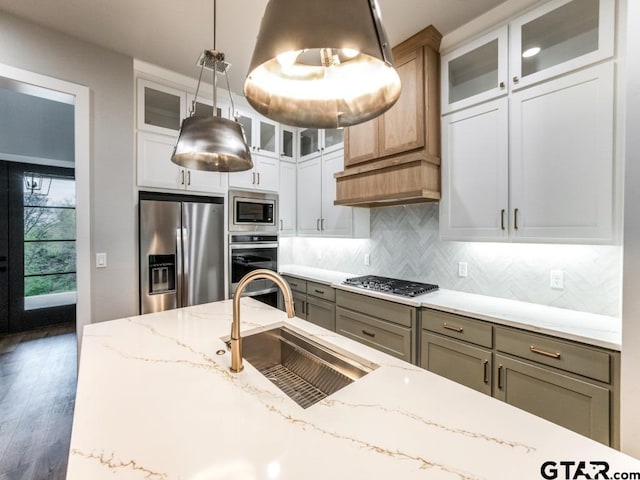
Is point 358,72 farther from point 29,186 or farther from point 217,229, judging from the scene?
point 29,186

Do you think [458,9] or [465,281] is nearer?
[458,9]

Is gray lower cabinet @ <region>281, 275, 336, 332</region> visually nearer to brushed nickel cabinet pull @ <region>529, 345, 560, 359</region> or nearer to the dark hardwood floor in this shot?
brushed nickel cabinet pull @ <region>529, 345, 560, 359</region>

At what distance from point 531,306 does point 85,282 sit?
10.6ft

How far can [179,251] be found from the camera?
102 inches

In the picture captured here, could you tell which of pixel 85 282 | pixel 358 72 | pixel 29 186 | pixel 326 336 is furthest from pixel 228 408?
pixel 29 186

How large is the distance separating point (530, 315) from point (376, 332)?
41.2 inches

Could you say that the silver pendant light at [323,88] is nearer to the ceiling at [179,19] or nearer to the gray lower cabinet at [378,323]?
the ceiling at [179,19]

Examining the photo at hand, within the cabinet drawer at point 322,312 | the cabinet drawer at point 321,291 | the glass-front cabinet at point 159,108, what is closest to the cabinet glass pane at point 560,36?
the cabinet drawer at point 321,291

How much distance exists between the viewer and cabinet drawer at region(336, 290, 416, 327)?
82.0 inches

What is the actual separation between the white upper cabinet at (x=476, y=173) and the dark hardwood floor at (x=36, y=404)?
2.94 m

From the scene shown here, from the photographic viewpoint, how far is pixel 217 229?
9.39 ft

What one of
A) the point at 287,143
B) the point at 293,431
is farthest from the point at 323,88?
the point at 287,143

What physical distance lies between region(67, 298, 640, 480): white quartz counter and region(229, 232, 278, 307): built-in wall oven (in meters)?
1.97

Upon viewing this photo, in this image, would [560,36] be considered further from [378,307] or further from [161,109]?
[161,109]
